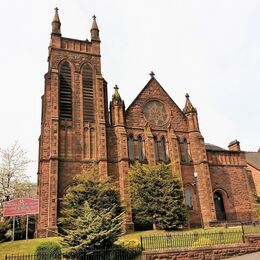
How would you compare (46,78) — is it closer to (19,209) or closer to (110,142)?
(110,142)

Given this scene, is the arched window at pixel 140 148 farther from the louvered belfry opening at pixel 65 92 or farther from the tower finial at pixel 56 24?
the tower finial at pixel 56 24

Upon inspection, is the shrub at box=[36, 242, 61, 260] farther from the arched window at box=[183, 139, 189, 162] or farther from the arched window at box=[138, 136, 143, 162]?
the arched window at box=[183, 139, 189, 162]

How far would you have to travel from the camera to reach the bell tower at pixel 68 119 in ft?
87.6

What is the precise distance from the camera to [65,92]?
31500 mm

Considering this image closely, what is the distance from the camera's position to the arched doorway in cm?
3272

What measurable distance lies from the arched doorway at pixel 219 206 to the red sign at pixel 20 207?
19129 mm

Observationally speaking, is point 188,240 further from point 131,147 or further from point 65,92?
point 65,92

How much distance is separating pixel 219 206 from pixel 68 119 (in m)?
18.8

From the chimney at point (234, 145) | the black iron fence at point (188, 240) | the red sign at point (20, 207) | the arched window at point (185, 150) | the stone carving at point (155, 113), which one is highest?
the stone carving at point (155, 113)

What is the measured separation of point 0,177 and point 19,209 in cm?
1324

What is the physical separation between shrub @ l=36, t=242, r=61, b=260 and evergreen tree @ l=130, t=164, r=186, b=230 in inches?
381

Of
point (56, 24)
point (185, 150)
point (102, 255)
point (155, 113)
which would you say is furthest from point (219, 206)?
point (56, 24)

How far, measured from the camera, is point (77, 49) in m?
34.2

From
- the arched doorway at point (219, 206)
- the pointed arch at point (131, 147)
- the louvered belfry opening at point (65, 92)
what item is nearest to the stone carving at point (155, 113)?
the pointed arch at point (131, 147)
